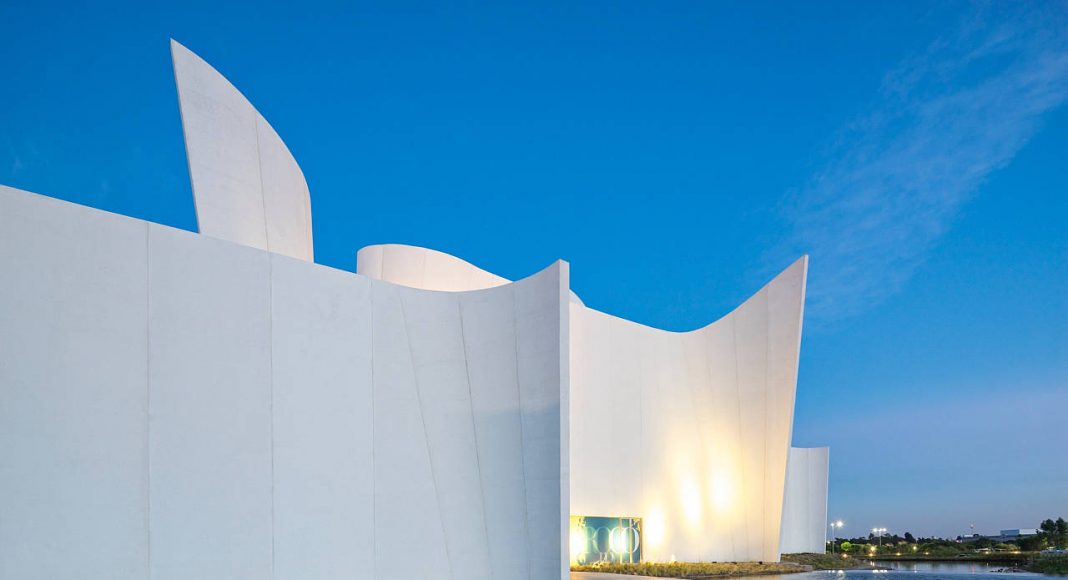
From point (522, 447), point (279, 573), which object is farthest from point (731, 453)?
point (279, 573)

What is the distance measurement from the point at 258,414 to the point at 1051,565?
94.7ft

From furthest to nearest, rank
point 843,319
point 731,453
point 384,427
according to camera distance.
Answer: point 843,319 → point 731,453 → point 384,427

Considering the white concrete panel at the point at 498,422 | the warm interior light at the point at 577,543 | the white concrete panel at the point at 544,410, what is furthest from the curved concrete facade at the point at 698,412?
the white concrete panel at the point at 544,410

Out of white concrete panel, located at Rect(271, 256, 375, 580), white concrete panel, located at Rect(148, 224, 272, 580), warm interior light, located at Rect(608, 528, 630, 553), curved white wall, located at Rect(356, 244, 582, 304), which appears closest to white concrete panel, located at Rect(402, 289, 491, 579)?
white concrete panel, located at Rect(271, 256, 375, 580)

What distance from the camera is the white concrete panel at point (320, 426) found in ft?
36.7

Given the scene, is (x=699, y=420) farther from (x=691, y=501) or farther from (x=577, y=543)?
(x=577, y=543)

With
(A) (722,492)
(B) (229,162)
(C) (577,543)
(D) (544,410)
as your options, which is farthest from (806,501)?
(B) (229,162)

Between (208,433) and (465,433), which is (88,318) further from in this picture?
(465,433)

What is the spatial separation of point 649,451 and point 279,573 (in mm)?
12514

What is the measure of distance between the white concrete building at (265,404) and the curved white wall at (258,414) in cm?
3

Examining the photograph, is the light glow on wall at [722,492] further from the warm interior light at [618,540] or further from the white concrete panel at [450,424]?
the white concrete panel at [450,424]

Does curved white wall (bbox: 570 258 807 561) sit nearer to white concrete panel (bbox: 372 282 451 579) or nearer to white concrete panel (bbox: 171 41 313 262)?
white concrete panel (bbox: 372 282 451 579)

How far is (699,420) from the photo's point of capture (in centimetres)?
2262

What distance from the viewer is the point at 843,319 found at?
256ft
